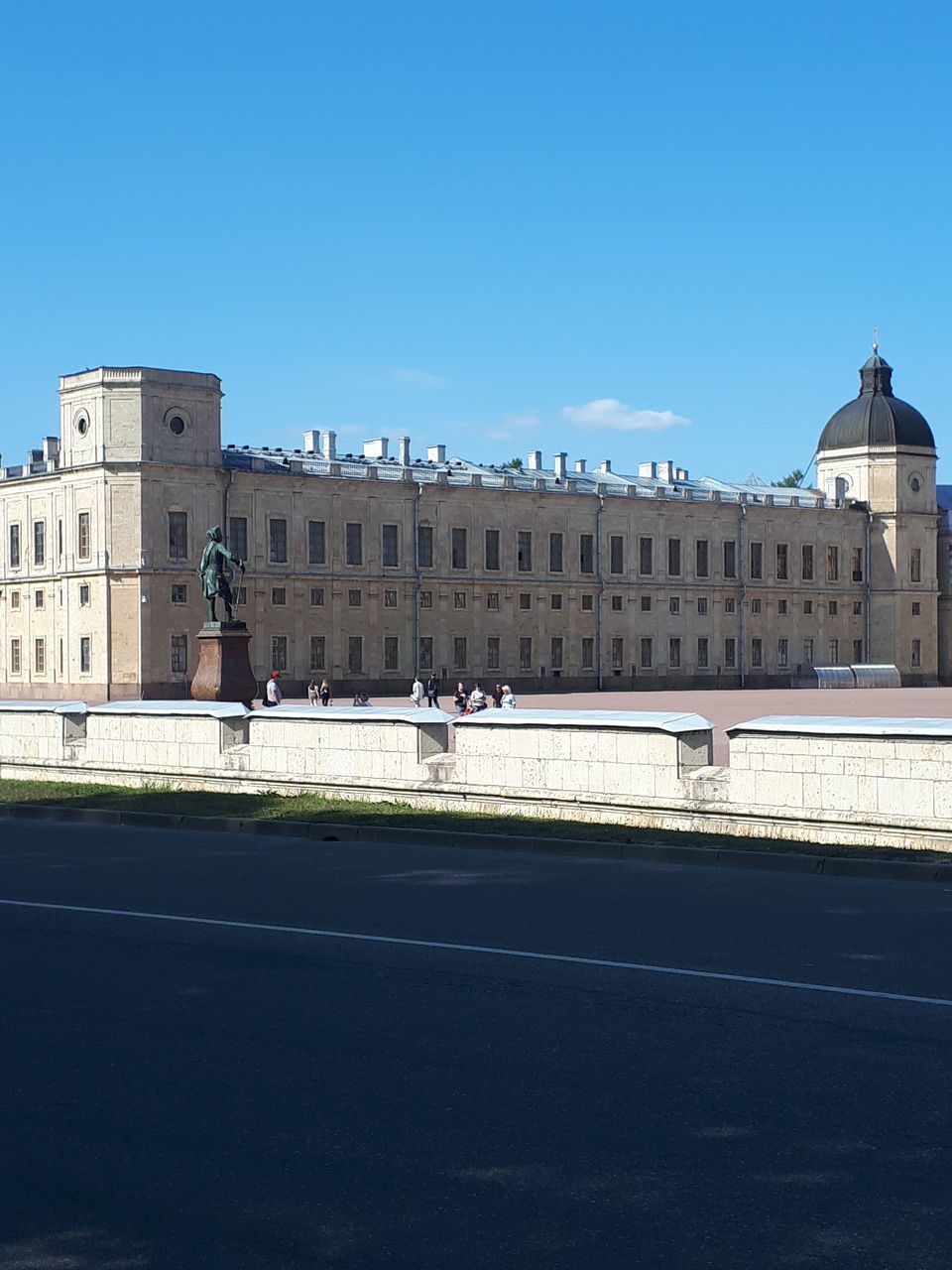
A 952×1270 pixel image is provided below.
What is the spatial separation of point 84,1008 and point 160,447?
215 feet

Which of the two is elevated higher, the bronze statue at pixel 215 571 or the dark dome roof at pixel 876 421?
the dark dome roof at pixel 876 421

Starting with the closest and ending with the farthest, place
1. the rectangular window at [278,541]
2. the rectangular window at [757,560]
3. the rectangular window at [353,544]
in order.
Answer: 1. the rectangular window at [278,541]
2. the rectangular window at [353,544]
3. the rectangular window at [757,560]

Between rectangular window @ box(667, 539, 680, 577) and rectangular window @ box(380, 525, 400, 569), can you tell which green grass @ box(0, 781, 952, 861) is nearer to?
rectangular window @ box(380, 525, 400, 569)

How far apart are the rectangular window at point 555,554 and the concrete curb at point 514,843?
2589 inches

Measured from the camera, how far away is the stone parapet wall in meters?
16.3

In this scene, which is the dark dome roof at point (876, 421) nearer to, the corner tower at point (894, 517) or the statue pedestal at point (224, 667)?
the corner tower at point (894, 517)

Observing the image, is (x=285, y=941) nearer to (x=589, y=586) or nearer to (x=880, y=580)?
(x=589, y=586)

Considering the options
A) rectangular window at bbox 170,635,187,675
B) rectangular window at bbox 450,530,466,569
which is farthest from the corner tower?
rectangular window at bbox 170,635,187,675

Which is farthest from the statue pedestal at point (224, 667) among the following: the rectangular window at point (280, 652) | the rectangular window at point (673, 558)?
the rectangular window at point (673, 558)

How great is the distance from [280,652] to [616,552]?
20.6 m

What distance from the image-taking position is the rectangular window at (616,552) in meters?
87.9

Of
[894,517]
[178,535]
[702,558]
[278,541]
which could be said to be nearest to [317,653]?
[278,541]

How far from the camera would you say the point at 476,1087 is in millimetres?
6898

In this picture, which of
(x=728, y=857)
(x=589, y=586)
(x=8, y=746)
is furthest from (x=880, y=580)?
(x=728, y=857)
